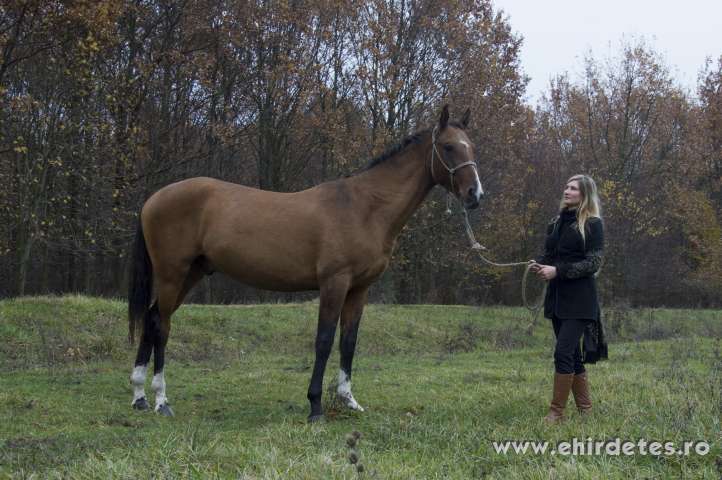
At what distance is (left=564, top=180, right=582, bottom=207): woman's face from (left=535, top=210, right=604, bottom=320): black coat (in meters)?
0.15

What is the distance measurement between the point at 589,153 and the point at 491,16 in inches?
428

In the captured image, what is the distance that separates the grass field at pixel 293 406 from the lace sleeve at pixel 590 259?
1.26 meters

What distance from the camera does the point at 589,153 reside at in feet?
101

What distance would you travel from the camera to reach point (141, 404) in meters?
6.72

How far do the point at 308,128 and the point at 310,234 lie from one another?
16.6 meters

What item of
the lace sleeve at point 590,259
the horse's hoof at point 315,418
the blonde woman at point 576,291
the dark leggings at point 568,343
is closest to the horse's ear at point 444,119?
the blonde woman at point 576,291

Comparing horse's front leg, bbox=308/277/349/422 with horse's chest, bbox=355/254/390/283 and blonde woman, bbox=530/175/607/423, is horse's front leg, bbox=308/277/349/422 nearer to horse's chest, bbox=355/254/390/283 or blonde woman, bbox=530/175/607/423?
horse's chest, bbox=355/254/390/283

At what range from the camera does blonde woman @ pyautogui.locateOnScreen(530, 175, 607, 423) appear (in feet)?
18.3

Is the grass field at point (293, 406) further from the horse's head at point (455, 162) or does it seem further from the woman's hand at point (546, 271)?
the horse's head at point (455, 162)

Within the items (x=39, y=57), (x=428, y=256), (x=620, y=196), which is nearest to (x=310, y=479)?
(x=39, y=57)

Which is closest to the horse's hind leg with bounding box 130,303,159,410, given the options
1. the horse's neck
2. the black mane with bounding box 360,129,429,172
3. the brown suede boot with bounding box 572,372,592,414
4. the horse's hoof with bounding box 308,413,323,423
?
the horse's hoof with bounding box 308,413,323,423

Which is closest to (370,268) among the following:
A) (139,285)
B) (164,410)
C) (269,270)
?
(269,270)

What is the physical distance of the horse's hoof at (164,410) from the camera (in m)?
6.44

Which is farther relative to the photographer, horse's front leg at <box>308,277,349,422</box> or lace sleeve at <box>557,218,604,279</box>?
horse's front leg at <box>308,277,349,422</box>
